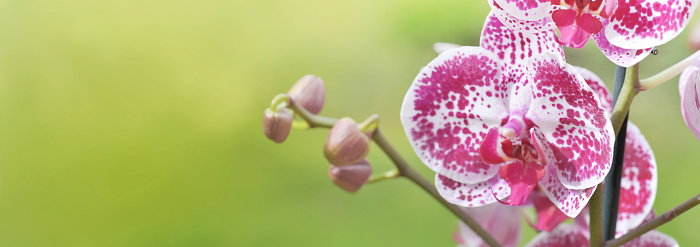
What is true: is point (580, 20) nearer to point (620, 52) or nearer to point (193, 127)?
point (620, 52)

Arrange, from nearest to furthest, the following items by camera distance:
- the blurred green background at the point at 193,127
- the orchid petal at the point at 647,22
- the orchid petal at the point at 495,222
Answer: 1. the orchid petal at the point at 647,22
2. the orchid petal at the point at 495,222
3. the blurred green background at the point at 193,127

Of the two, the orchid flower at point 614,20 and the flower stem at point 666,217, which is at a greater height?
the orchid flower at point 614,20

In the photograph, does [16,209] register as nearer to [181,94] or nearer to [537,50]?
[181,94]

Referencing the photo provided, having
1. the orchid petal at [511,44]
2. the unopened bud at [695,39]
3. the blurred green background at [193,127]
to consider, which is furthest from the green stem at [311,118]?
the blurred green background at [193,127]

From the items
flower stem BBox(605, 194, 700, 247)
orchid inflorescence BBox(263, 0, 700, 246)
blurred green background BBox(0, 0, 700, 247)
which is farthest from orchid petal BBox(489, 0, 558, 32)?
blurred green background BBox(0, 0, 700, 247)

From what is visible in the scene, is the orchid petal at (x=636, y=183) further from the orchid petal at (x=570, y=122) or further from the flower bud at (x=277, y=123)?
the flower bud at (x=277, y=123)

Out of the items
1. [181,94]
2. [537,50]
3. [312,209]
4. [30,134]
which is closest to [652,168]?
[537,50]

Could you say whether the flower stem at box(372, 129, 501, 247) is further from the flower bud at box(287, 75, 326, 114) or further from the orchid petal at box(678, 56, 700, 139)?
the orchid petal at box(678, 56, 700, 139)
